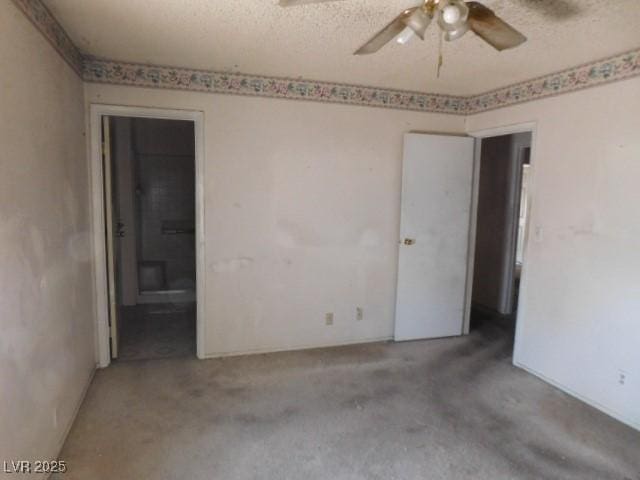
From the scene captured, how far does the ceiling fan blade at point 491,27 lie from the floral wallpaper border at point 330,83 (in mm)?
1346

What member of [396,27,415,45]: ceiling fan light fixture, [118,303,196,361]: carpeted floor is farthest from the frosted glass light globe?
[118,303,196,361]: carpeted floor

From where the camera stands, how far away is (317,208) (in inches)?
140

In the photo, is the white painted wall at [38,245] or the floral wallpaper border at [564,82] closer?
the white painted wall at [38,245]

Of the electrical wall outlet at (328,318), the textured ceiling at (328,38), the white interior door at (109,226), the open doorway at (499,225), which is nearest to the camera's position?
the textured ceiling at (328,38)

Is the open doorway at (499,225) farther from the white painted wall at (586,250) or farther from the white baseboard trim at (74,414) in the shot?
the white baseboard trim at (74,414)

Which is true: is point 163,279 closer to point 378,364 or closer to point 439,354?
point 378,364

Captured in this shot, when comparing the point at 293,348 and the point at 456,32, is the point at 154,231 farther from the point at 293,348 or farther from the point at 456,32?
the point at 456,32

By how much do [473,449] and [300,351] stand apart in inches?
65.8

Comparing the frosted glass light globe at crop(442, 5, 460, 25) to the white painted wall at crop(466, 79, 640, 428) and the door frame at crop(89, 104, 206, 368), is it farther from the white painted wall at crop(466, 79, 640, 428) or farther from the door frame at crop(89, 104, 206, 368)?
the door frame at crop(89, 104, 206, 368)

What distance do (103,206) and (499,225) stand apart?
409 centimetres

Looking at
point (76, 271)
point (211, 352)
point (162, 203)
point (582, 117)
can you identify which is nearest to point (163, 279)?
point (162, 203)

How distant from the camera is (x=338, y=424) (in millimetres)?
2531

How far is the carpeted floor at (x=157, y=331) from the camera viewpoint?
138 inches

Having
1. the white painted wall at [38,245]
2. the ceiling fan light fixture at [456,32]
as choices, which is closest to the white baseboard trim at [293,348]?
the white painted wall at [38,245]
